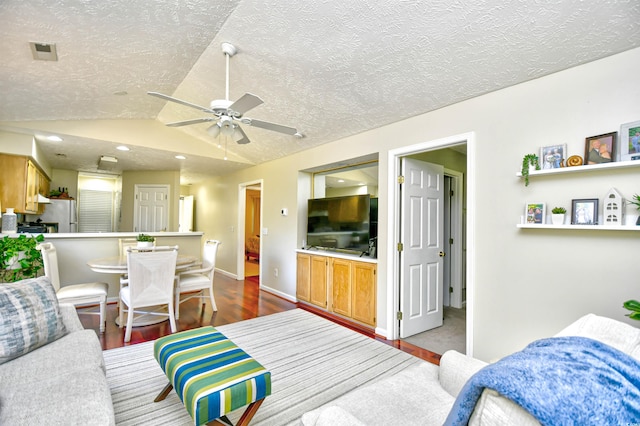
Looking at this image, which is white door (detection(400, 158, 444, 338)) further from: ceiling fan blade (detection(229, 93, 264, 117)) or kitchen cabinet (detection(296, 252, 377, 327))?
ceiling fan blade (detection(229, 93, 264, 117))

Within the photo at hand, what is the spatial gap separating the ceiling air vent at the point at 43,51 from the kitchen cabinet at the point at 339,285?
11.7 feet

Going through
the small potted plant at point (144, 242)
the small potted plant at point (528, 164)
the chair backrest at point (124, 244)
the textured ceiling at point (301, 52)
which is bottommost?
the chair backrest at point (124, 244)

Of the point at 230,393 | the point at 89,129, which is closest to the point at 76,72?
the point at 89,129

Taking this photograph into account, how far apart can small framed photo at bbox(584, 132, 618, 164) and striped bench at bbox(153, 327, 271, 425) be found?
8.44 ft

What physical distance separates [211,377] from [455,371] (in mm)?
1314

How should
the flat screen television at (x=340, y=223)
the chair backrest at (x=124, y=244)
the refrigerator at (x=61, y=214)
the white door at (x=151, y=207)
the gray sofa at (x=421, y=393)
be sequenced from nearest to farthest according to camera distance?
1. the gray sofa at (x=421, y=393)
2. the flat screen television at (x=340, y=223)
3. the chair backrest at (x=124, y=244)
4. the refrigerator at (x=61, y=214)
5. the white door at (x=151, y=207)

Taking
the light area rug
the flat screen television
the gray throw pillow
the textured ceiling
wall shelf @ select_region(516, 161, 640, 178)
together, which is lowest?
the light area rug

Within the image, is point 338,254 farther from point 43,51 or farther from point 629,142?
point 43,51

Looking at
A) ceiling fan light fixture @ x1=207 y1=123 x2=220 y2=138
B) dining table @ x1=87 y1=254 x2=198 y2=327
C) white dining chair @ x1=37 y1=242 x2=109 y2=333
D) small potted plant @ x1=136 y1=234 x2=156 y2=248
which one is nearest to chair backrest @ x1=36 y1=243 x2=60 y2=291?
white dining chair @ x1=37 y1=242 x2=109 y2=333

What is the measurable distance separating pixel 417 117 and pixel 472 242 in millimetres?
1423

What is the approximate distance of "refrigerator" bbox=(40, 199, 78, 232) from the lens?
5949mm

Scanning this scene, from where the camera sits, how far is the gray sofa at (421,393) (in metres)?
1.11

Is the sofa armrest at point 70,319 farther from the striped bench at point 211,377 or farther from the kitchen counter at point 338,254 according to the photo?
the kitchen counter at point 338,254

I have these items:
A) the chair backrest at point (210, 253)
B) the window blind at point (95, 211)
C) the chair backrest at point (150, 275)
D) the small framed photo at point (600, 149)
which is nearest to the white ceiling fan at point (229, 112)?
the chair backrest at point (150, 275)
